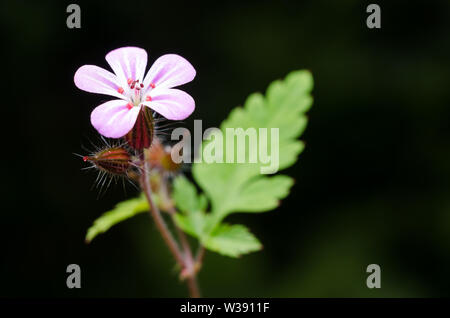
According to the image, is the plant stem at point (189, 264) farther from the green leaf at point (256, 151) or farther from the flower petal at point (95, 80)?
the flower petal at point (95, 80)

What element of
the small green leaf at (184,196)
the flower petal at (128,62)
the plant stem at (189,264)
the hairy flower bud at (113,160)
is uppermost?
the flower petal at (128,62)

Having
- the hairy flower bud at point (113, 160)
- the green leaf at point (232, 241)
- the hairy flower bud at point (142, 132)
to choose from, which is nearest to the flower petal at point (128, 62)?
the hairy flower bud at point (142, 132)

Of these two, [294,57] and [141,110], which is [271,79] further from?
[141,110]

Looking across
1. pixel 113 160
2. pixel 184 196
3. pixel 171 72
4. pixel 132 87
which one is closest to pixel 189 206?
pixel 184 196
